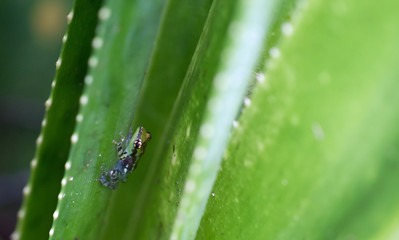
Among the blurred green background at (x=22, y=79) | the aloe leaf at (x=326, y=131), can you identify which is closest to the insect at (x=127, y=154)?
the aloe leaf at (x=326, y=131)

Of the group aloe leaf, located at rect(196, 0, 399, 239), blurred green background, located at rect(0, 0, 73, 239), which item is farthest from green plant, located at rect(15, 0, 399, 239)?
blurred green background, located at rect(0, 0, 73, 239)

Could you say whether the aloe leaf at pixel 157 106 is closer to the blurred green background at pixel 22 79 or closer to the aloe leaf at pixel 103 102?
the aloe leaf at pixel 103 102

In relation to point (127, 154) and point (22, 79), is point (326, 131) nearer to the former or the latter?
point (127, 154)

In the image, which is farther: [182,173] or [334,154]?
[182,173]

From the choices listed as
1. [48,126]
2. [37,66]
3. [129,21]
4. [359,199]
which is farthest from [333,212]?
[37,66]

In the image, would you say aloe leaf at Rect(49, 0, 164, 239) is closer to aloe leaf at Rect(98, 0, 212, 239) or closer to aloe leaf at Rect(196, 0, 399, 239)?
aloe leaf at Rect(98, 0, 212, 239)

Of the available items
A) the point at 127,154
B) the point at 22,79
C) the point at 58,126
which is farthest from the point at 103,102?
the point at 22,79

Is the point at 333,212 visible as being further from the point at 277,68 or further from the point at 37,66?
the point at 37,66
